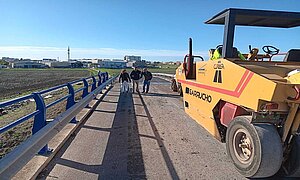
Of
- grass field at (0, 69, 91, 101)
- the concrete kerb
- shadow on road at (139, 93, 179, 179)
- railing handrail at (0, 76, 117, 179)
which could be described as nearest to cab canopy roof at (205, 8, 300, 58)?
shadow on road at (139, 93, 179, 179)

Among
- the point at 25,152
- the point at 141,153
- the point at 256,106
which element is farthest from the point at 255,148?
the point at 25,152

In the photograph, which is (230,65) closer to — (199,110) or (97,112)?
(199,110)

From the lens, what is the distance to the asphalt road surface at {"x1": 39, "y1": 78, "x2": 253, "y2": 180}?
4.03m

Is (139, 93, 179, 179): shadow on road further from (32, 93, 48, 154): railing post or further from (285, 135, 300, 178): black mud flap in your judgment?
(32, 93, 48, 154): railing post

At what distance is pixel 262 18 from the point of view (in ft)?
16.4

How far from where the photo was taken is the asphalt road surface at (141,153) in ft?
13.2

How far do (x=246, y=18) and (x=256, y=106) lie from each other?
227cm

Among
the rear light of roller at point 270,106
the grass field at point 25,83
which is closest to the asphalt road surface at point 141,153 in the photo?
the rear light of roller at point 270,106

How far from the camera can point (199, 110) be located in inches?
224

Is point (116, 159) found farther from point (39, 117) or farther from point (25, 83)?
point (25, 83)

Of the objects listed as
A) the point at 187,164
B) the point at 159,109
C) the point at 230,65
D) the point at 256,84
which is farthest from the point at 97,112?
the point at 256,84

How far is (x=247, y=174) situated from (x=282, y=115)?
1.00 m

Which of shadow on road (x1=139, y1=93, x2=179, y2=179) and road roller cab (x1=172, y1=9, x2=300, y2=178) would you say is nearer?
road roller cab (x1=172, y1=9, x2=300, y2=178)

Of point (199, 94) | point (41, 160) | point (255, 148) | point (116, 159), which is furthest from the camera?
point (199, 94)
